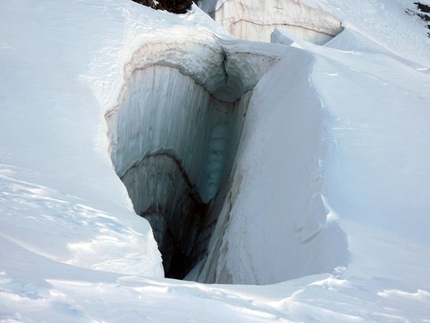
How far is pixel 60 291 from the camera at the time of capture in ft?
4.74

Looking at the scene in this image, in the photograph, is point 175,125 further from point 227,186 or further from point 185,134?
point 227,186

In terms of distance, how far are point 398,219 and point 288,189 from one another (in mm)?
793

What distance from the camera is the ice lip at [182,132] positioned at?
527 centimetres

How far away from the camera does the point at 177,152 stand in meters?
6.00

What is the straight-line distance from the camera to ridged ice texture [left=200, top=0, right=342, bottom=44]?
8.12 m

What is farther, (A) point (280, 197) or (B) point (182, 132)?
(B) point (182, 132)

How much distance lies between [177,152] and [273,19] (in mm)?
3286

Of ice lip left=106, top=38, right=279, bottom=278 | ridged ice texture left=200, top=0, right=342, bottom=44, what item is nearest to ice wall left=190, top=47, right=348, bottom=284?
ice lip left=106, top=38, right=279, bottom=278

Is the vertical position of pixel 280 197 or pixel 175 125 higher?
pixel 280 197

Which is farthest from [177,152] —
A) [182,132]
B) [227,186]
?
[227,186]

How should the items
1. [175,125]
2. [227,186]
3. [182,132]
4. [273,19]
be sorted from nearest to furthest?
1. [227,186]
2. [175,125]
3. [182,132]
4. [273,19]

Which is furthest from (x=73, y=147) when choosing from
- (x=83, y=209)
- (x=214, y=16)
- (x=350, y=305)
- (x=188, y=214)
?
(x=214, y=16)

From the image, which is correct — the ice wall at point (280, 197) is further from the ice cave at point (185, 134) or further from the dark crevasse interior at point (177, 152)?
the dark crevasse interior at point (177, 152)

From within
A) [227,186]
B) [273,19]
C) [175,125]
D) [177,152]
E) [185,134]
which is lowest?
[227,186]
